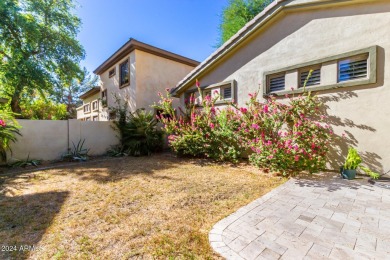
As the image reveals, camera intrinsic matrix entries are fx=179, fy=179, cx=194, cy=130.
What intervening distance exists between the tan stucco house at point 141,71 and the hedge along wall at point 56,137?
2.43m

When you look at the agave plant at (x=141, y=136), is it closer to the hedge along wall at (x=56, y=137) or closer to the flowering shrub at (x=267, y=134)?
the hedge along wall at (x=56, y=137)

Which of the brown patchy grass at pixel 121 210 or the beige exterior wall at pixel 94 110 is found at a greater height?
the beige exterior wall at pixel 94 110

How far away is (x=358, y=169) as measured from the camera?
4.86 metres

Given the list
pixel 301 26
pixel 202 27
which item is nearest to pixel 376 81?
pixel 301 26

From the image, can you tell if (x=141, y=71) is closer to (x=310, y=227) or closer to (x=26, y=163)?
(x=26, y=163)

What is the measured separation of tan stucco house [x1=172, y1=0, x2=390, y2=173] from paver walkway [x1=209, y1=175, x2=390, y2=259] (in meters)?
1.66

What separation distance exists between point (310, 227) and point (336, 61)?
4853mm

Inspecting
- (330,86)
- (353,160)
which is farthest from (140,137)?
(353,160)

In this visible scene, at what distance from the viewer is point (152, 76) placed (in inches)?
436

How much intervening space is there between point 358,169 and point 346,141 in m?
0.79

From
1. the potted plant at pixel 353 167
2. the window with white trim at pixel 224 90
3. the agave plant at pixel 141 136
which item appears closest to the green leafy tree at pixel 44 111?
the agave plant at pixel 141 136

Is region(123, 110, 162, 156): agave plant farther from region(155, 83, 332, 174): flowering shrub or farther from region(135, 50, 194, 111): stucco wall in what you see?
region(155, 83, 332, 174): flowering shrub

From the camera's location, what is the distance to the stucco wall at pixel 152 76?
34.7ft

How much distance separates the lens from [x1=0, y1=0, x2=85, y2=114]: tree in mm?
10305
